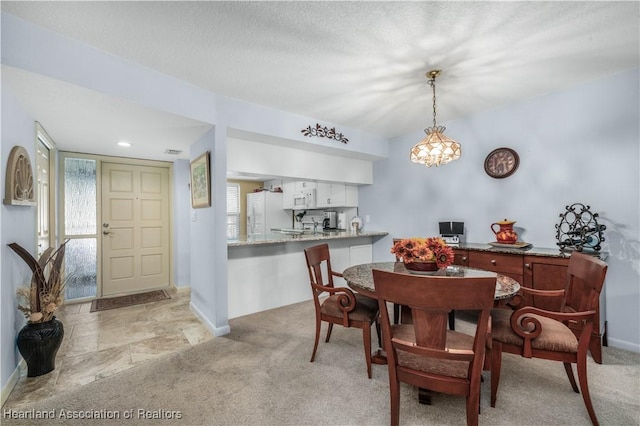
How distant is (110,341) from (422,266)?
9.82ft

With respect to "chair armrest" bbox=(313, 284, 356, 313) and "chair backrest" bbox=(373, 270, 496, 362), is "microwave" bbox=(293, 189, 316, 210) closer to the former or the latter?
"chair armrest" bbox=(313, 284, 356, 313)

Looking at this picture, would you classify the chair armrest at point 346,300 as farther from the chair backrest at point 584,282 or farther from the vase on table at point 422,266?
the chair backrest at point 584,282

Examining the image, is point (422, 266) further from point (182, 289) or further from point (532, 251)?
point (182, 289)

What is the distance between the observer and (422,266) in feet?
6.78

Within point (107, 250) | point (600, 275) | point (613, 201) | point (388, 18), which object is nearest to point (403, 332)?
point (600, 275)

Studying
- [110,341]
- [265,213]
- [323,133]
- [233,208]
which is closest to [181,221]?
[265,213]

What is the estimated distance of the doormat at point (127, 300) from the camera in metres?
3.69

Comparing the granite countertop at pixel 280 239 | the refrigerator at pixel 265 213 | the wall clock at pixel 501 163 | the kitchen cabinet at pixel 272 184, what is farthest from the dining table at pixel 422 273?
the kitchen cabinet at pixel 272 184

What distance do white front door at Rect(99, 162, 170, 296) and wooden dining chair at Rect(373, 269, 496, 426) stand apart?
169 inches

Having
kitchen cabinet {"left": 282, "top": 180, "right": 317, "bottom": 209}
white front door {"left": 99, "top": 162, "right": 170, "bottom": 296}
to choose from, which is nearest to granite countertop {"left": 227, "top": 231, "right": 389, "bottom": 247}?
kitchen cabinet {"left": 282, "top": 180, "right": 317, "bottom": 209}

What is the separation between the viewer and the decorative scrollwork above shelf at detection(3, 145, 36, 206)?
1.90 m

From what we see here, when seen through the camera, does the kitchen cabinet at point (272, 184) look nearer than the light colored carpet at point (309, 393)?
No

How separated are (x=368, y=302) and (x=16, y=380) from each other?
8.78 ft

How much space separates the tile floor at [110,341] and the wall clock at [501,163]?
3674mm
